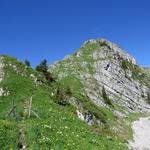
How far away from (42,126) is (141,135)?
37623 millimetres

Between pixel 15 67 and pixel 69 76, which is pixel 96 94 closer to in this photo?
pixel 69 76

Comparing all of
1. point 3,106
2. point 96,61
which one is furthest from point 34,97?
point 96,61

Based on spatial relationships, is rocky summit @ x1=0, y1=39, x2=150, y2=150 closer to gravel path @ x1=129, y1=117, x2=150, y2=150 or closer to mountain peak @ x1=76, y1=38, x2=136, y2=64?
mountain peak @ x1=76, y1=38, x2=136, y2=64

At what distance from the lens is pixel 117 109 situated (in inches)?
3900

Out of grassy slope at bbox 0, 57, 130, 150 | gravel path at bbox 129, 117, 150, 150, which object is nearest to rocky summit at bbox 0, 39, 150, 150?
grassy slope at bbox 0, 57, 130, 150

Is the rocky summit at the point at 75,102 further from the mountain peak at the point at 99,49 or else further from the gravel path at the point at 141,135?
the gravel path at the point at 141,135

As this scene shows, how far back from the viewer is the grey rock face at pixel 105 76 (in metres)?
109

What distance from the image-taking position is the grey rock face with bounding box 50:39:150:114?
358ft

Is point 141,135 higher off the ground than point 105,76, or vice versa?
point 105,76

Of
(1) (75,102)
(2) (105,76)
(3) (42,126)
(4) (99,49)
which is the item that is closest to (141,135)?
(1) (75,102)

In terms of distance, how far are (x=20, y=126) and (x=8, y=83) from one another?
21.2m

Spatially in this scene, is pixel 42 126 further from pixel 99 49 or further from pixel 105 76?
pixel 99 49

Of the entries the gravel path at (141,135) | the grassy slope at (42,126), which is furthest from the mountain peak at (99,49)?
the grassy slope at (42,126)

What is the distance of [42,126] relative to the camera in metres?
35.9
